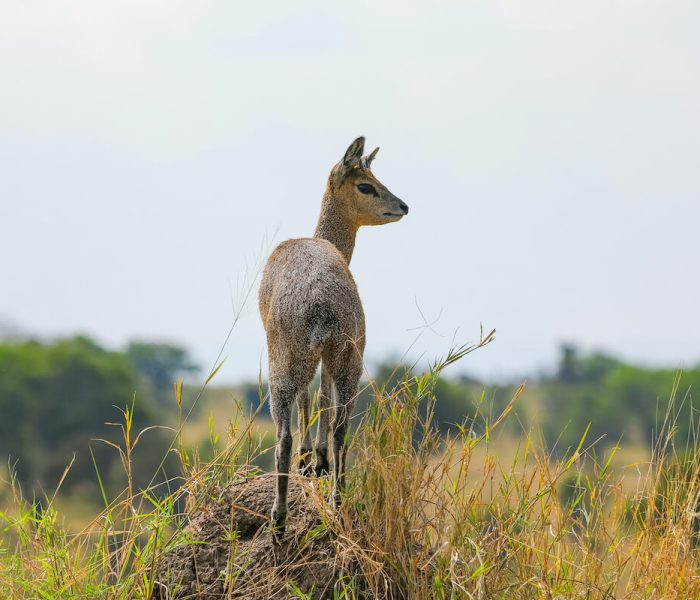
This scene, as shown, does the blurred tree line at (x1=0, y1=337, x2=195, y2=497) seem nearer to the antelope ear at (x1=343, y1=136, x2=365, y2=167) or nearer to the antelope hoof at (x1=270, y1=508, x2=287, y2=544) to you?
the antelope ear at (x1=343, y1=136, x2=365, y2=167)

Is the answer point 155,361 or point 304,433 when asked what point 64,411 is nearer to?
point 155,361

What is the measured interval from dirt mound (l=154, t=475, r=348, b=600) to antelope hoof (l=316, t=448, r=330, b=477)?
17 cm

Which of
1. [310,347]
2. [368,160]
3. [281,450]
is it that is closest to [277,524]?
[281,450]

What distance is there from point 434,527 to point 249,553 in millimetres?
1162

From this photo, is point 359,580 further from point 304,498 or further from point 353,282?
point 353,282

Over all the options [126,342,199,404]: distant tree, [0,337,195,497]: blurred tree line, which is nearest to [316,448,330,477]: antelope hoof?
[0,337,195,497]: blurred tree line

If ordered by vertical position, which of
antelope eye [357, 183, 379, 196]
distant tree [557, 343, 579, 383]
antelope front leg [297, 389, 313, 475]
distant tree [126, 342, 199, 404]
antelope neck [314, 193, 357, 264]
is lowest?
distant tree [126, 342, 199, 404]

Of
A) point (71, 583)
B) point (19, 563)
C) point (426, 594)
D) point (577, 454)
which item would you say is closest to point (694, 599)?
point (577, 454)

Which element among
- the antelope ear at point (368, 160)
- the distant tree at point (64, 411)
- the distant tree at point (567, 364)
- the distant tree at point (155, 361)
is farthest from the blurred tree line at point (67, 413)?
the antelope ear at point (368, 160)

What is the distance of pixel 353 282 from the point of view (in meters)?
7.46

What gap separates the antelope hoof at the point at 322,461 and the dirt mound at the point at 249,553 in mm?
171

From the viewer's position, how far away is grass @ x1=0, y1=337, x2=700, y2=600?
686 cm

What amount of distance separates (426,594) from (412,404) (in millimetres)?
1108

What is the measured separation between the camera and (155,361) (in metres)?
120
